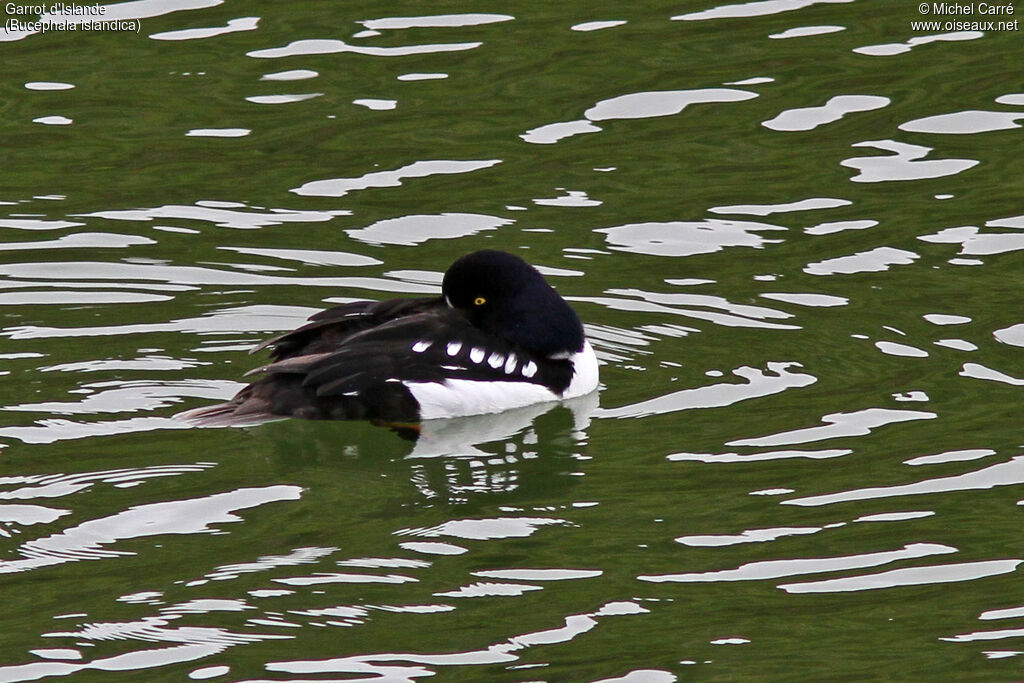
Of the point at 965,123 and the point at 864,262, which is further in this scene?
the point at 965,123

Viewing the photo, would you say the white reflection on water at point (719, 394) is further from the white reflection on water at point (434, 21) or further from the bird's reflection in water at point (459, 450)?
the white reflection on water at point (434, 21)

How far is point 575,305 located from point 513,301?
1.27 m

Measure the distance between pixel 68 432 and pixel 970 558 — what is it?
3.97 metres

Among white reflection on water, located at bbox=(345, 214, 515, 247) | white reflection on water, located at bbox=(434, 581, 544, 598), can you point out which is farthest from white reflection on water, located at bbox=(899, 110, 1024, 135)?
white reflection on water, located at bbox=(434, 581, 544, 598)

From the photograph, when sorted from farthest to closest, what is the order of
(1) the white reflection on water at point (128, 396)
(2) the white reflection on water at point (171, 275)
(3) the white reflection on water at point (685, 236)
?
(3) the white reflection on water at point (685, 236), (2) the white reflection on water at point (171, 275), (1) the white reflection on water at point (128, 396)

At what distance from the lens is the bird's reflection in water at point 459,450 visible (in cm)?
823

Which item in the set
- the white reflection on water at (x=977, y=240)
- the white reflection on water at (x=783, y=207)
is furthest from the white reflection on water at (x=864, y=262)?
the white reflection on water at (x=783, y=207)

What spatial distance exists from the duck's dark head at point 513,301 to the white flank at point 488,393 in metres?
0.16

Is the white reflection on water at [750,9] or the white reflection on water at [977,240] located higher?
the white reflection on water at [750,9]

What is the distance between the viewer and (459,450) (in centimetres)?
871

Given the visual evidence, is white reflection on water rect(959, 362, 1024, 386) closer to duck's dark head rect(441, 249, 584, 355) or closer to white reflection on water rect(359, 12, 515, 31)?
duck's dark head rect(441, 249, 584, 355)

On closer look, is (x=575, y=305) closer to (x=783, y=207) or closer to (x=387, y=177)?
(x=783, y=207)

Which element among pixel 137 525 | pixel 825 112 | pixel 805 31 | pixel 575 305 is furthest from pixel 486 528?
pixel 805 31

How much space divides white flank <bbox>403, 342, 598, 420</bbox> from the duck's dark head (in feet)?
0.51
